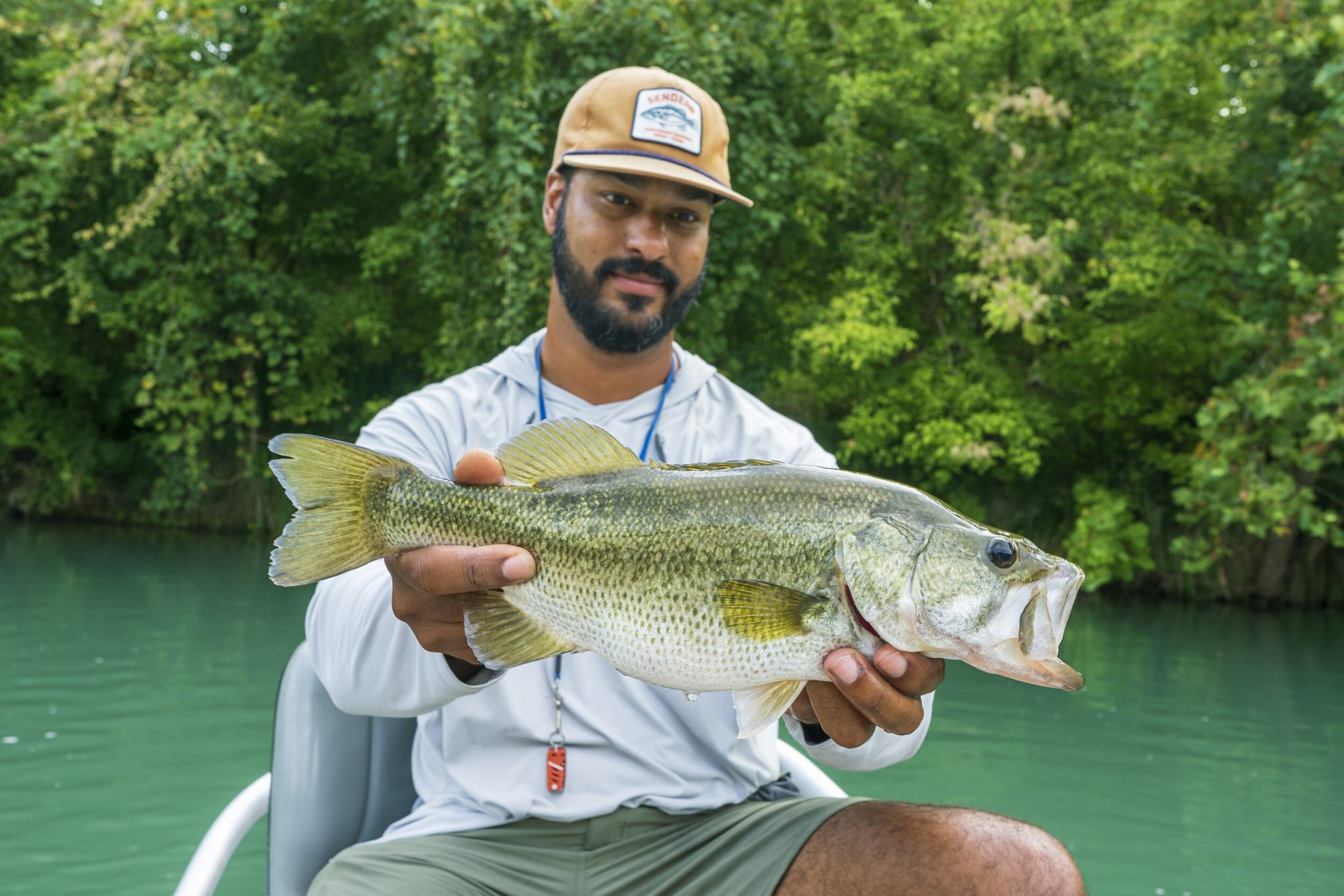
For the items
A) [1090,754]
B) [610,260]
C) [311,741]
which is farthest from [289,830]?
[1090,754]

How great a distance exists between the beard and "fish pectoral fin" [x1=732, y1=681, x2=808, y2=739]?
4.19 ft

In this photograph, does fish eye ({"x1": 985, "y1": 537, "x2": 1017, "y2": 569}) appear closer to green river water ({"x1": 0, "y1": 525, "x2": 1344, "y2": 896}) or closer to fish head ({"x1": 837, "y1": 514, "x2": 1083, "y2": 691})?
fish head ({"x1": 837, "y1": 514, "x2": 1083, "y2": 691})

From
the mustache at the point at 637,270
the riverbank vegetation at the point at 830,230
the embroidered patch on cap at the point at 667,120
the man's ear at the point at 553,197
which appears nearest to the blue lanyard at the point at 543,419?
the mustache at the point at 637,270

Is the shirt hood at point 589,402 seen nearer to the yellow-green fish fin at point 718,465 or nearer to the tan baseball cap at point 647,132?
the tan baseball cap at point 647,132

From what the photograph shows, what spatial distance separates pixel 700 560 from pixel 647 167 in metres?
1.34

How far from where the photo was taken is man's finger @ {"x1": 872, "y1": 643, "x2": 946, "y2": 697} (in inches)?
69.7

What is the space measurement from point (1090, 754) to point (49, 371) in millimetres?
16785

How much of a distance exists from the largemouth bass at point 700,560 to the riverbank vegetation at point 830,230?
1010 cm

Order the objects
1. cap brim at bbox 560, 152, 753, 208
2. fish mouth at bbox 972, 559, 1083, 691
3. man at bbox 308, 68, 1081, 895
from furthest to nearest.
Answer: cap brim at bbox 560, 152, 753, 208 < man at bbox 308, 68, 1081, 895 < fish mouth at bbox 972, 559, 1083, 691

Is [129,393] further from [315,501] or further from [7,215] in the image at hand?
[315,501]

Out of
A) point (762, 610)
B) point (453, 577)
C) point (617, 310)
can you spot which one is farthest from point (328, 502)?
point (617, 310)

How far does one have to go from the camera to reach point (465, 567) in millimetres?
1829

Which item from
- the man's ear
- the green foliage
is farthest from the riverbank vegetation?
the man's ear

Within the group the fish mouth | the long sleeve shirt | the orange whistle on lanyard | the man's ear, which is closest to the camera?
the fish mouth
